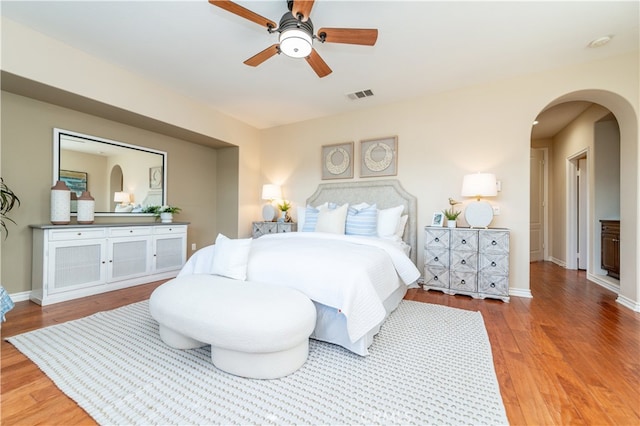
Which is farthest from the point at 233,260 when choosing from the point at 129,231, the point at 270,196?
the point at 270,196

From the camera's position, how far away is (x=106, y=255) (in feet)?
11.3

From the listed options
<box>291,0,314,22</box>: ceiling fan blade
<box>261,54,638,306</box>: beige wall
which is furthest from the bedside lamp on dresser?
<box>291,0,314,22</box>: ceiling fan blade

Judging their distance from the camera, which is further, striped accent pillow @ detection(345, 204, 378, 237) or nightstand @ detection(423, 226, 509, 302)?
striped accent pillow @ detection(345, 204, 378, 237)

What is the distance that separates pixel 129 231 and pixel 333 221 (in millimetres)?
2741

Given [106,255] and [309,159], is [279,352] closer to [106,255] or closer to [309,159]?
[106,255]

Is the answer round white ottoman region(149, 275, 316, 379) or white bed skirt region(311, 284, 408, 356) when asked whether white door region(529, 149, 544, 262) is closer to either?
white bed skirt region(311, 284, 408, 356)

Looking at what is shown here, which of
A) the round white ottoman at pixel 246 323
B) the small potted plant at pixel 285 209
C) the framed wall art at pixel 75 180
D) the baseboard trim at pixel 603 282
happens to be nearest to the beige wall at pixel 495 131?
the baseboard trim at pixel 603 282

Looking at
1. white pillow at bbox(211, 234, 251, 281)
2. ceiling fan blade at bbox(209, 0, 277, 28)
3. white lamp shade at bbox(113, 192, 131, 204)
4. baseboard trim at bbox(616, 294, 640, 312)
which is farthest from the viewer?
white lamp shade at bbox(113, 192, 131, 204)

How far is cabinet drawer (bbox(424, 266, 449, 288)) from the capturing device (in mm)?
3463

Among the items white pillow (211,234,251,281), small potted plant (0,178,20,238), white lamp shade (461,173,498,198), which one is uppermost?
white lamp shade (461,173,498,198)

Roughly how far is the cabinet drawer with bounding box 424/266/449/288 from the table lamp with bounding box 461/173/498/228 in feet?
2.26

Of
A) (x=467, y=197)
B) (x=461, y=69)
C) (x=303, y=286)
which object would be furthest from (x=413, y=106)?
(x=303, y=286)

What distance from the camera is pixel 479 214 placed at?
11.2ft

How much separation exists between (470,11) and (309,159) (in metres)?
3.11
